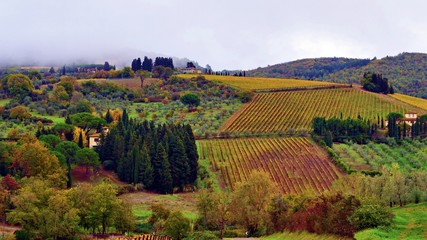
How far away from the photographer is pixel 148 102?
5384 inches

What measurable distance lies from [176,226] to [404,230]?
24053mm

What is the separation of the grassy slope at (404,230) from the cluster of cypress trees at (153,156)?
43378 mm

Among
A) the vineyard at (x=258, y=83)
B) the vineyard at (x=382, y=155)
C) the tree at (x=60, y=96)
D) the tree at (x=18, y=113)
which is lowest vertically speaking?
the vineyard at (x=382, y=155)

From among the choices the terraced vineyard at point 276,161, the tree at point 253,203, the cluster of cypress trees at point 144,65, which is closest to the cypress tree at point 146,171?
the terraced vineyard at point 276,161

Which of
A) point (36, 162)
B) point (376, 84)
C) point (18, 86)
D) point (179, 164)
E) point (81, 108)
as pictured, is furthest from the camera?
point (376, 84)

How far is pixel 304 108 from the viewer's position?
12450cm

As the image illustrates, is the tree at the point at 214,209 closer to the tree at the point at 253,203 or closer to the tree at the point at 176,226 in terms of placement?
the tree at the point at 253,203

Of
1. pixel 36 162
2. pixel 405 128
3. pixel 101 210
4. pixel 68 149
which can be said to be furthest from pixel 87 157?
pixel 405 128

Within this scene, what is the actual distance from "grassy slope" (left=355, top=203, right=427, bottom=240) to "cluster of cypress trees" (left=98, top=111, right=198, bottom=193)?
142ft

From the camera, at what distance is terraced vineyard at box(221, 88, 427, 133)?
113m

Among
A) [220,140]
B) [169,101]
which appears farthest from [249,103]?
[220,140]

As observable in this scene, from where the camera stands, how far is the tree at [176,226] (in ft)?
190

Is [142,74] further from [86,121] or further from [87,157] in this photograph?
[87,157]

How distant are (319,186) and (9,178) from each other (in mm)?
38463
